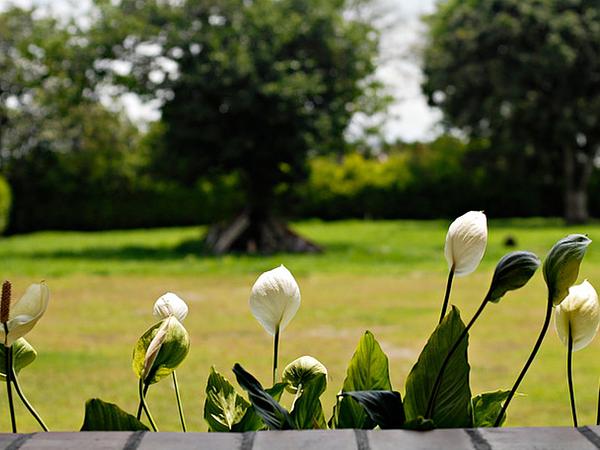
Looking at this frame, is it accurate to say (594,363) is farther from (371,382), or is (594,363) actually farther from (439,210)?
(439,210)

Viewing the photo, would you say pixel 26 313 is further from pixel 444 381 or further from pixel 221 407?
pixel 444 381

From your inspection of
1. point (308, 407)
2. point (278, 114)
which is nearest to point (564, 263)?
point (308, 407)

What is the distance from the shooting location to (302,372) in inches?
56.7

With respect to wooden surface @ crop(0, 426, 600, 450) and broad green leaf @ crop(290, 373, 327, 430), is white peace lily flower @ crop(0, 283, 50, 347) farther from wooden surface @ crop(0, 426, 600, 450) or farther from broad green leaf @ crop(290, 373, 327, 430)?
broad green leaf @ crop(290, 373, 327, 430)

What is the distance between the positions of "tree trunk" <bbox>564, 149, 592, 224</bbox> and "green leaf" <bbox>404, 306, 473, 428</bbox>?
2297cm

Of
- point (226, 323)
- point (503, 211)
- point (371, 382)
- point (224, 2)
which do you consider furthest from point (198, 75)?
point (503, 211)

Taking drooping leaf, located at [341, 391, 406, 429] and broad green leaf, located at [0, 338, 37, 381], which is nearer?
drooping leaf, located at [341, 391, 406, 429]

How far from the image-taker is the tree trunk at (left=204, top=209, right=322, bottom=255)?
48.1ft

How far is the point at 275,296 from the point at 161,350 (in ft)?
0.62

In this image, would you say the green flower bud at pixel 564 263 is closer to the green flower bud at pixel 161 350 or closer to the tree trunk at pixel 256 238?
the green flower bud at pixel 161 350

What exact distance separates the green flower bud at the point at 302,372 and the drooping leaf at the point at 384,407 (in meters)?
0.16

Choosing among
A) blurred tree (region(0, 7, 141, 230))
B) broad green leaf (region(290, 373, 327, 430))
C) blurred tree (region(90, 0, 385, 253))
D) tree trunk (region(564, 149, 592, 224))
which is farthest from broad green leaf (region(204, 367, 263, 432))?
tree trunk (region(564, 149, 592, 224))

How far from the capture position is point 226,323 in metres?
7.49

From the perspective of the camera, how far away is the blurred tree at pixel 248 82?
13.9 metres
